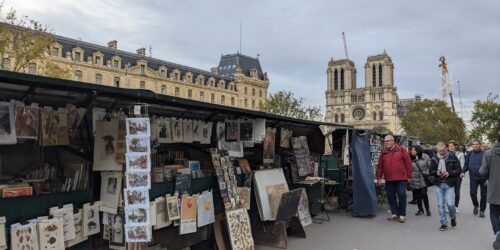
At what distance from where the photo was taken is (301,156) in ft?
30.6

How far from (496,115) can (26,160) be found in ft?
155

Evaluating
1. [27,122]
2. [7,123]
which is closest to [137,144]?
[27,122]

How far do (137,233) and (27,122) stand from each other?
1.56m

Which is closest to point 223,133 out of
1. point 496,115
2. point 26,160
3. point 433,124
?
point 26,160

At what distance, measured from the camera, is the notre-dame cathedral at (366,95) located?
4909 inches

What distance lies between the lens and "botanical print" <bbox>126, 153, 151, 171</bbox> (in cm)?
433

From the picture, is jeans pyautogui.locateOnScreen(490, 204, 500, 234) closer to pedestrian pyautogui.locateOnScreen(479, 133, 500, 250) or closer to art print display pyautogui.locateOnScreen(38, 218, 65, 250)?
pedestrian pyautogui.locateOnScreen(479, 133, 500, 250)

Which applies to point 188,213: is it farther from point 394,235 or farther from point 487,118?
point 487,118

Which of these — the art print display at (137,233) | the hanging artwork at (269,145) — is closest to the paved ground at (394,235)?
the hanging artwork at (269,145)

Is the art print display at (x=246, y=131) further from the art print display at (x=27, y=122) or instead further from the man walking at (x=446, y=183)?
the man walking at (x=446, y=183)

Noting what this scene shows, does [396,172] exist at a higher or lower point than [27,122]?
lower

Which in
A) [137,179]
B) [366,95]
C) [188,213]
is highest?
[366,95]

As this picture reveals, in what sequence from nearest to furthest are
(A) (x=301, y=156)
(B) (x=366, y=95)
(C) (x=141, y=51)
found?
(A) (x=301, y=156) → (C) (x=141, y=51) → (B) (x=366, y=95)

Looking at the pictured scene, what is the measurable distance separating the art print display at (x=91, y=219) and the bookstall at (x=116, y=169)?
0.01m
